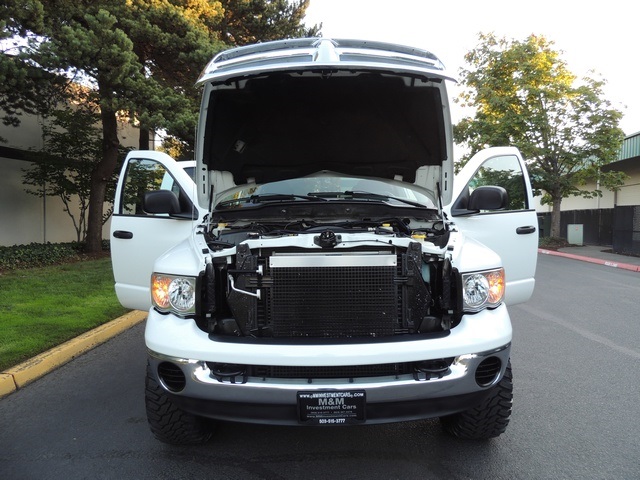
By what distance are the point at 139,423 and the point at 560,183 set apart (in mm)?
23083

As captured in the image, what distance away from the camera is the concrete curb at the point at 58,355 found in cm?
408

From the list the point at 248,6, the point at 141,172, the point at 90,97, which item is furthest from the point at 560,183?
the point at 90,97

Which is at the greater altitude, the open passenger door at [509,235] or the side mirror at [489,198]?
the side mirror at [489,198]

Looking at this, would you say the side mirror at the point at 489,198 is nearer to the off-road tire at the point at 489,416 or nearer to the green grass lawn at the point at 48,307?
the off-road tire at the point at 489,416

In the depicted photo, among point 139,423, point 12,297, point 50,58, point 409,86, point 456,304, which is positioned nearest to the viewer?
point 456,304

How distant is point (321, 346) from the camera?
2.44 metres

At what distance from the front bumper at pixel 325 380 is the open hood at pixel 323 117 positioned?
185 cm

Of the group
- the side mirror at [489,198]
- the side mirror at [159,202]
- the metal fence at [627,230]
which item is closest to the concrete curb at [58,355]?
the side mirror at [159,202]

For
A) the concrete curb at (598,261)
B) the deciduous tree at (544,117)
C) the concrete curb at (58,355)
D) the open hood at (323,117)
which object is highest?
the deciduous tree at (544,117)

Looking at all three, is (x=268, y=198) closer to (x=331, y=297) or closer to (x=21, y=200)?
(x=331, y=297)

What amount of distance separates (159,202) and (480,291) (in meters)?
2.64

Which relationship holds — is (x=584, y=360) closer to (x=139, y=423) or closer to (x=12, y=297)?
(x=139, y=423)

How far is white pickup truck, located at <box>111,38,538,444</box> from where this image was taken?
7.95ft

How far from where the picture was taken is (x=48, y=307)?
6.50 meters
